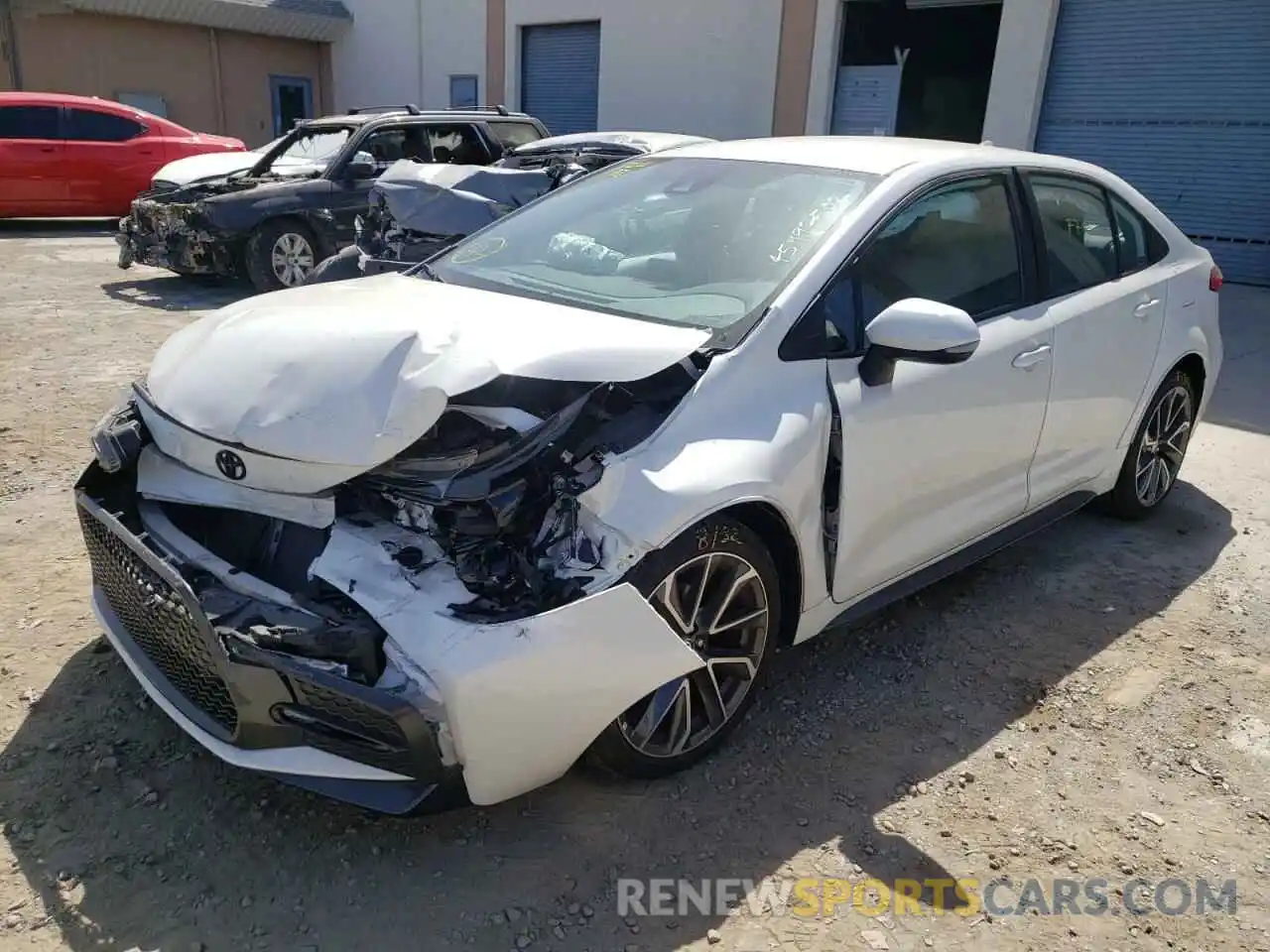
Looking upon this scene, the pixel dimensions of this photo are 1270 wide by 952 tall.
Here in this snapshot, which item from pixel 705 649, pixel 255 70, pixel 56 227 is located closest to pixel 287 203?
pixel 56 227

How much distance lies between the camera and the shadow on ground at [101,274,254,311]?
29.8 feet

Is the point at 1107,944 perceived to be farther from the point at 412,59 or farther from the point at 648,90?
the point at 412,59

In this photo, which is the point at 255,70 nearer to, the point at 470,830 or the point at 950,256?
the point at 950,256

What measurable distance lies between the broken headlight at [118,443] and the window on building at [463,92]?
1808 centimetres

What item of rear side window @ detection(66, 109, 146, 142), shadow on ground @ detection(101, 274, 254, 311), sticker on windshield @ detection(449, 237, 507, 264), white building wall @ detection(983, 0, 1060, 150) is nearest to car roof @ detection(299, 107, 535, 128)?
shadow on ground @ detection(101, 274, 254, 311)

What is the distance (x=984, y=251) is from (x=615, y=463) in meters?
1.87

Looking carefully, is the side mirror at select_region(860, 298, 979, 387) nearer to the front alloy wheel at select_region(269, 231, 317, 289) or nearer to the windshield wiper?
the windshield wiper

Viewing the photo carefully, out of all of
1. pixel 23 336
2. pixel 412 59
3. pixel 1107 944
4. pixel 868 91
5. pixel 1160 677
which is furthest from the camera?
pixel 412 59

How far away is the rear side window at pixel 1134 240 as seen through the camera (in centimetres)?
421

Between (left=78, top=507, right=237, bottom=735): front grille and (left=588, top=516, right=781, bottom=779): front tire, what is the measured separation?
96 cm

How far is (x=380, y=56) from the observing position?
71.2 feet

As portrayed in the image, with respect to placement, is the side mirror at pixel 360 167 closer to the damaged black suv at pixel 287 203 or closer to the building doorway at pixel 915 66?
the damaged black suv at pixel 287 203

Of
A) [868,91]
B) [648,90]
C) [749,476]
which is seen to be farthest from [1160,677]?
[648,90]

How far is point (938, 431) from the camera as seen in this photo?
3.16 m
